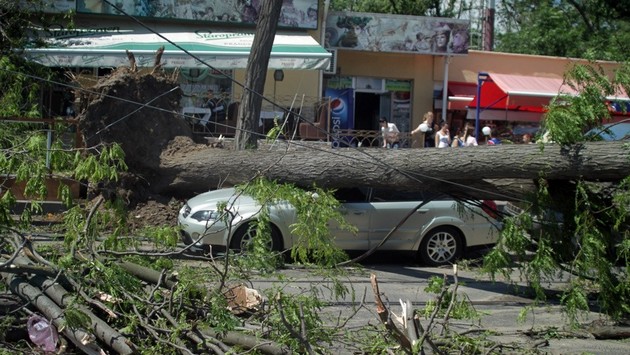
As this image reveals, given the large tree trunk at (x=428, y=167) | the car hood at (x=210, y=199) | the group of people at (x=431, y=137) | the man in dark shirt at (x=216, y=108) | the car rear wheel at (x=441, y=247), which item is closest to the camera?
the large tree trunk at (x=428, y=167)

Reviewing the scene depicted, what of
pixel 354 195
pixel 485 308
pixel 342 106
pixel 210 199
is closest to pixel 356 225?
pixel 354 195

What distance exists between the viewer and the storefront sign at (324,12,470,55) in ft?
74.8

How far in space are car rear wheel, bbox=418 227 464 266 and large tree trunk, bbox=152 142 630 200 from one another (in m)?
2.46

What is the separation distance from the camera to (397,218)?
11867mm

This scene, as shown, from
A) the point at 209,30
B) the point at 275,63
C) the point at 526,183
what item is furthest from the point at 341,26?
the point at 526,183

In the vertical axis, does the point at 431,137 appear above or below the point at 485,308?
above

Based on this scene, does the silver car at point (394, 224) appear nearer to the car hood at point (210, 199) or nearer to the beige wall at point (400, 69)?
the car hood at point (210, 199)

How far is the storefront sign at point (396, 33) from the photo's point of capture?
22797 mm

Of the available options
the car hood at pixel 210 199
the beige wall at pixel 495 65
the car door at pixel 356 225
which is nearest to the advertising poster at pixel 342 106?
the beige wall at pixel 495 65

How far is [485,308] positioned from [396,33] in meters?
15.0

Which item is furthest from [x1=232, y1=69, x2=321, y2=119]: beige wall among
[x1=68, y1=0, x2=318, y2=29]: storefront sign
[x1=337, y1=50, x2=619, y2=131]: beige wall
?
[x1=337, y1=50, x2=619, y2=131]: beige wall

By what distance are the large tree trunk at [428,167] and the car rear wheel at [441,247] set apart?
2.46 meters

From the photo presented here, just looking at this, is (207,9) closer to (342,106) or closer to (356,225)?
(342,106)

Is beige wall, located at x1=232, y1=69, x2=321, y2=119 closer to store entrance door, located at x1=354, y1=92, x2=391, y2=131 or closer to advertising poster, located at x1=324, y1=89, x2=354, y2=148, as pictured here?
advertising poster, located at x1=324, y1=89, x2=354, y2=148
